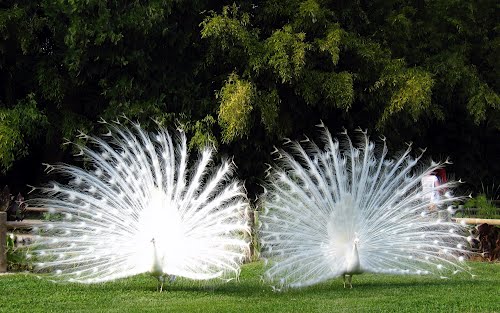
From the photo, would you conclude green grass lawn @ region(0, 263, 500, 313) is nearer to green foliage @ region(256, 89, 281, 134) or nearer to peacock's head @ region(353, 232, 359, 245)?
peacock's head @ region(353, 232, 359, 245)

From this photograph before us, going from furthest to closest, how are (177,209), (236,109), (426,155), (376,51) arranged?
(426,155)
(376,51)
(236,109)
(177,209)

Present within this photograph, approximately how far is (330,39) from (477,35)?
13.5 ft

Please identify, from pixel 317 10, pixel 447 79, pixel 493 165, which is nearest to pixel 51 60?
pixel 317 10

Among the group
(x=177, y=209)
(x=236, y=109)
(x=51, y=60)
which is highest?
(x=51, y=60)

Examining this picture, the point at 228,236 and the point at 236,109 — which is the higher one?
the point at 236,109

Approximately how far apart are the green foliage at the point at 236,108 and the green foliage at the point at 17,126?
2932 millimetres

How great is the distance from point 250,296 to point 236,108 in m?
6.43

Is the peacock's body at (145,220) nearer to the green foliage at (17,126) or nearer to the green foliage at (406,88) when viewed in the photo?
the green foliage at (17,126)

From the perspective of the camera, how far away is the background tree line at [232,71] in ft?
43.7

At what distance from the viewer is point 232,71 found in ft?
47.2

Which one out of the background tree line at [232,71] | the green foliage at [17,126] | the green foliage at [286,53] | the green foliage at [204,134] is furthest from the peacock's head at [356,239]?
the green foliage at [17,126]

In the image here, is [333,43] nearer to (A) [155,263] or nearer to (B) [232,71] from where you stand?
(B) [232,71]

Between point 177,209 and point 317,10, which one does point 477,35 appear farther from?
point 177,209

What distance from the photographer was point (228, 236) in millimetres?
7004
